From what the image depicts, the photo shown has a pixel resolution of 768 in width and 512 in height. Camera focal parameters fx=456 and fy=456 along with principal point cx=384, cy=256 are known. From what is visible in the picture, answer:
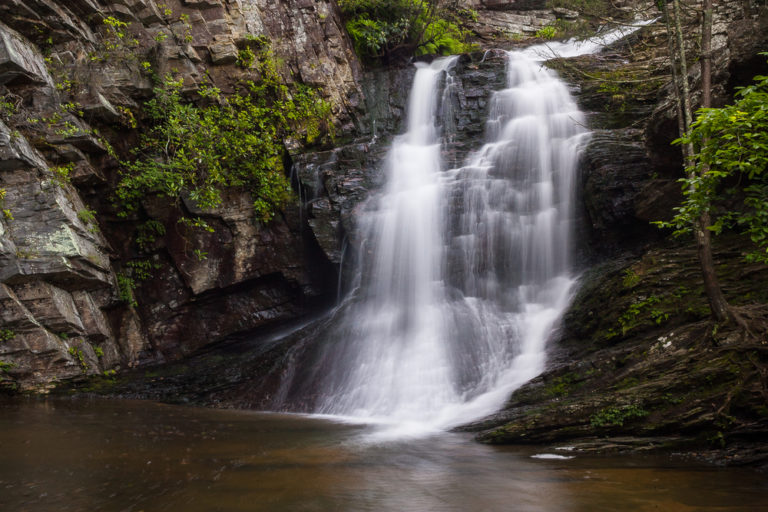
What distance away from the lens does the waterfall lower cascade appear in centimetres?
814

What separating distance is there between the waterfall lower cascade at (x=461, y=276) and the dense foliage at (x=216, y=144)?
3031 mm

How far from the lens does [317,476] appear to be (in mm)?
4199

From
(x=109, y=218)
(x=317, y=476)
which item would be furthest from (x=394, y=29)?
(x=317, y=476)

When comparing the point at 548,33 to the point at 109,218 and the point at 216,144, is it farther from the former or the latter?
the point at 109,218

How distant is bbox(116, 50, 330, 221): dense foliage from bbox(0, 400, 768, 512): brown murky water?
20.4 feet

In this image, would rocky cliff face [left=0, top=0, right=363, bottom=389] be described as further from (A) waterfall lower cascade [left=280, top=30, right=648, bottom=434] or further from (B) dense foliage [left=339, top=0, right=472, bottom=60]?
(B) dense foliage [left=339, top=0, right=472, bottom=60]

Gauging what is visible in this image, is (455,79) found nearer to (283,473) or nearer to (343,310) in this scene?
(343,310)

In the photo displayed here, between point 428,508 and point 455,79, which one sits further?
point 455,79

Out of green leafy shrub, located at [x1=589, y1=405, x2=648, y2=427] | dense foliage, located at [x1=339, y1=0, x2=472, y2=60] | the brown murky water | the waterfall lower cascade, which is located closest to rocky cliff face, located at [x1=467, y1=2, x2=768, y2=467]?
green leafy shrub, located at [x1=589, y1=405, x2=648, y2=427]

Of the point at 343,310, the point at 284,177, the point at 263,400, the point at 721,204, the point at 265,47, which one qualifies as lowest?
the point at 263,400

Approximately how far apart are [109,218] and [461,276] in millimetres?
8573

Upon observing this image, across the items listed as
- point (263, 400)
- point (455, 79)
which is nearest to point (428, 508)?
point (263, 400)

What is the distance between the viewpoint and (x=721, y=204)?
709 centimetres

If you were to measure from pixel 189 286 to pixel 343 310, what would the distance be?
3999mm
